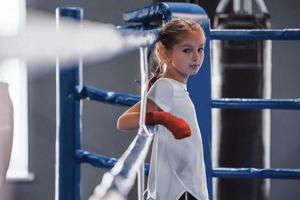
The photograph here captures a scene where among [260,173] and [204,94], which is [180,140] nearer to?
[204,94]

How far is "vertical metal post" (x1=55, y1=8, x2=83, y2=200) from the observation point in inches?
47.4

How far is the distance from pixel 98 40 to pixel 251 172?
0.85m

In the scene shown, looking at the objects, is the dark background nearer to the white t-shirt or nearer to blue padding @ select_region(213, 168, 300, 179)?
blue padding @ select_region(213, 168, 300, 179)

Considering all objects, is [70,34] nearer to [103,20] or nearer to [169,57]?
[169,57]

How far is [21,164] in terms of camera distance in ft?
8.94

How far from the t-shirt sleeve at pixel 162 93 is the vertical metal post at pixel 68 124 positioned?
1.12 ft

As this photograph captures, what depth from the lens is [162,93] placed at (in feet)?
2.87

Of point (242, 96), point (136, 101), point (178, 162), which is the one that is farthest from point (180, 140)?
point (242, 96)

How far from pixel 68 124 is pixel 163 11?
0.31 meters

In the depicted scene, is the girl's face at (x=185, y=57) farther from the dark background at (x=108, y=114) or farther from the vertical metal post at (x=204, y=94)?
the dark background at (x=108, y=114)

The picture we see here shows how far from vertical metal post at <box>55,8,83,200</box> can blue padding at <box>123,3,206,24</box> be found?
14 cm

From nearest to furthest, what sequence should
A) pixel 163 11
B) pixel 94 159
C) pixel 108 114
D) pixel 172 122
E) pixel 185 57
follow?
pixel 172 122 → pixel 185 57 → pixel 163 11 → pixel 94 159 → pixel 108 114

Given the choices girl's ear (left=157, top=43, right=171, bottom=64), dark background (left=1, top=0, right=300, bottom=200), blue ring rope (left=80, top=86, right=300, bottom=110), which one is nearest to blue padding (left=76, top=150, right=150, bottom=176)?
blue ring rope (left=80, top=86, right=300, bottom=110)

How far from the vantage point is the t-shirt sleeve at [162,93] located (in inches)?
34.3
